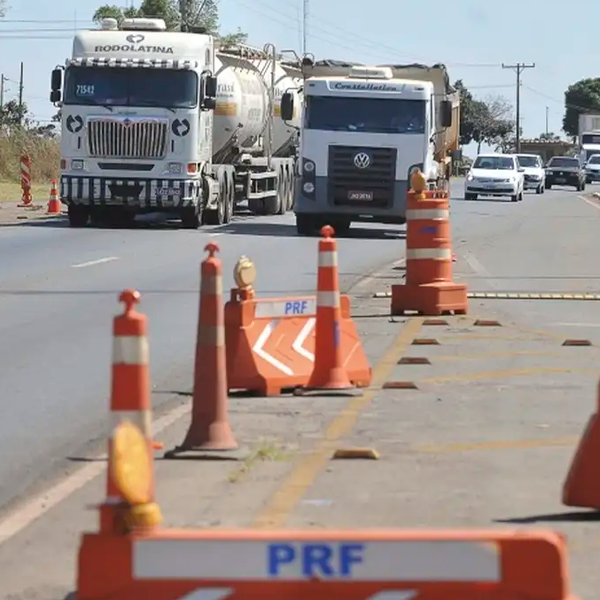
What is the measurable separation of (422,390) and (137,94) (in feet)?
69.4

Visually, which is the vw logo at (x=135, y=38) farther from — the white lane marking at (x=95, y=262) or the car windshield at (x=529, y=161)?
the car windshield at (x=529, y=161)

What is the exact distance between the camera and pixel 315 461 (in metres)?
8.53

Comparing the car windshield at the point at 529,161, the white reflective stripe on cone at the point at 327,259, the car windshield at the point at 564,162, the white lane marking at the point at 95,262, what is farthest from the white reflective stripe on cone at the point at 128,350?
the car windshield at the point at 564,162

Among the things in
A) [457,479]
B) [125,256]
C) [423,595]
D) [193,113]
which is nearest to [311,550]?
[423,595]

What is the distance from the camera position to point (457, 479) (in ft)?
26.3

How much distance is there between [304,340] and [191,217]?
21976 millimetres

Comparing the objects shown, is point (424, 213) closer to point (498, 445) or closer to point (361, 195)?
point (498, 445)

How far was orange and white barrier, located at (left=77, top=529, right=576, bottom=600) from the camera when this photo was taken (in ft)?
13.5

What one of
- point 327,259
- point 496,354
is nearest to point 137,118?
point 496,354

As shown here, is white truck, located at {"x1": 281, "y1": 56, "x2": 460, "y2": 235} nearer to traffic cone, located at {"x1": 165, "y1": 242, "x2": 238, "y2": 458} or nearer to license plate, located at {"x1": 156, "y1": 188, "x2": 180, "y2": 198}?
license plate, located at {"x1": 156, "y1": 188, "x2": 180, "y2": 198}

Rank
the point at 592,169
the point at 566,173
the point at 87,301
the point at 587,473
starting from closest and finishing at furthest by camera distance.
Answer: the point at 587,473
the point at 87,301
the point at 566,173
the point at 592,169

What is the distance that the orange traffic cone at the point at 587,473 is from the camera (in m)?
6.74

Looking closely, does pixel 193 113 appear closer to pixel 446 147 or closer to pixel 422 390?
pixel 446 147

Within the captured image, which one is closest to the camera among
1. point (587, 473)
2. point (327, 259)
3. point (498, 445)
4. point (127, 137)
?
point (587, 473)
